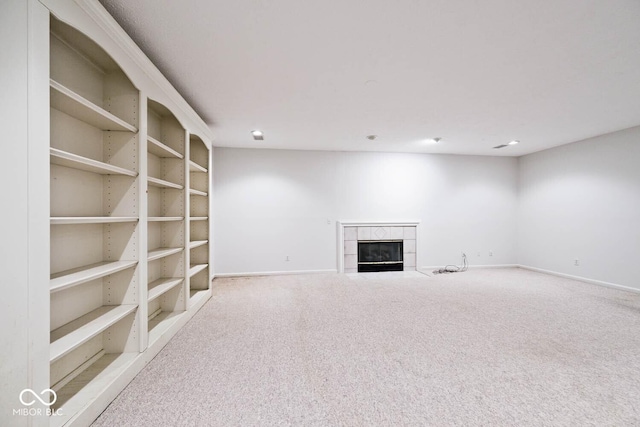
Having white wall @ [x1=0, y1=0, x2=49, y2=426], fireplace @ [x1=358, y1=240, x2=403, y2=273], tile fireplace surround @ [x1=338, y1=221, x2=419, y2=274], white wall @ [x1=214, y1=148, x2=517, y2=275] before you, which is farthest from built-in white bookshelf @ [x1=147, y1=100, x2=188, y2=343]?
fireplace @ [x1=358, y1=240, x2=403, y2=273]

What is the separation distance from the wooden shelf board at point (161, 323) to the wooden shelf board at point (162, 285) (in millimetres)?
290

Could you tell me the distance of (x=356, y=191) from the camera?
5.24 m

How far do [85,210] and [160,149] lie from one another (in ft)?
3.05

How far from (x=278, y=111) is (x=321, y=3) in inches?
66.9

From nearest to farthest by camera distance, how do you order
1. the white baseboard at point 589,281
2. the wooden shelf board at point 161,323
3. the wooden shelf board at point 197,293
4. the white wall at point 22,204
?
1. the white wall at point 22,204
2. the wooden shelf board at point 161,323
3. the wooden shelf board at point 197,293
4. the white baseboard at point 589,281

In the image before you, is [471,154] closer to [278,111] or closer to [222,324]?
[278,111]

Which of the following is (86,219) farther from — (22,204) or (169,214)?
(169,214)

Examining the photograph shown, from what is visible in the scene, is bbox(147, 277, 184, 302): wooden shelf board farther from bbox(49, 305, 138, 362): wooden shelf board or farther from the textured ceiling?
the textured ceiling

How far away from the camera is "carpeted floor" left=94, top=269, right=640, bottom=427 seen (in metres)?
1.47

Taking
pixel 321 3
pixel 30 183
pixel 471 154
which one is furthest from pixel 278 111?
pixel 471 154

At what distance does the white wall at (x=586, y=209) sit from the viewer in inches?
151

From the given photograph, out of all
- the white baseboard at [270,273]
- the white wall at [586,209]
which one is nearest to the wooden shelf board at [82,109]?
the white baseboard at [270,273]

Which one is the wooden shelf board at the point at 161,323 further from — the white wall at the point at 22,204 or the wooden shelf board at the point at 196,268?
the white wall at the point at 22,204

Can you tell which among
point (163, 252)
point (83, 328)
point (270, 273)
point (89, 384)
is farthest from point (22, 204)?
point (270, 273)
